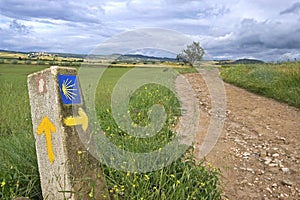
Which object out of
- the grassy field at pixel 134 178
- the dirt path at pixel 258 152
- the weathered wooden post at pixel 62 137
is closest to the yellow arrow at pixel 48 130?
the weathered wooden post at pixel 62 137

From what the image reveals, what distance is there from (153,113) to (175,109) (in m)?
1.43

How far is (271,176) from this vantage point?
435 centimetres

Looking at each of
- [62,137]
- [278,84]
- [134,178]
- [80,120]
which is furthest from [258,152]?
[278,84]

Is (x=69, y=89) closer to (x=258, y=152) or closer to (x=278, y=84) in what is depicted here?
(x=258, y=152)

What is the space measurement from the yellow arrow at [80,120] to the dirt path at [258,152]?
1930mm

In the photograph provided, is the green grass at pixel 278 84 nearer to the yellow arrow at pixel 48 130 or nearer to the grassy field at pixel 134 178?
the grassy field at pixel 134 178

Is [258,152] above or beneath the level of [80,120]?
beneath

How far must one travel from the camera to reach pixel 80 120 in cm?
286

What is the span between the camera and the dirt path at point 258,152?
13.1ft

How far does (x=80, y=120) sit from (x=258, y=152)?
3.60 metres

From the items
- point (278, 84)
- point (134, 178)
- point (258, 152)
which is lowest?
point (258, 152)

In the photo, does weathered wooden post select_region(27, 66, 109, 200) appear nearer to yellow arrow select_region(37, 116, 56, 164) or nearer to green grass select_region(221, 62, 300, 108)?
yellow arrow select_region(37, 116, 56, 164)

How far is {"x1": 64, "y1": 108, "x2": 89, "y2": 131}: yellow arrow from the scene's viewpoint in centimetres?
273

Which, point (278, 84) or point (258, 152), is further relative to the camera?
point (278, 84)
